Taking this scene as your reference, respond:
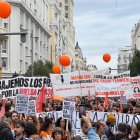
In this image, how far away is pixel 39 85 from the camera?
1530 centimetres

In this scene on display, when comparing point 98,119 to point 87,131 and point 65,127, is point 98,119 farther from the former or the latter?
point 87,131

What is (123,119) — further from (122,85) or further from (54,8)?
(54,8)

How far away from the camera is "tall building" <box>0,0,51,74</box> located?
57594mm

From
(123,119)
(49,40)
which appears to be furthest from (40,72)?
(123,119)

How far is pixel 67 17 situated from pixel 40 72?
84169 mm

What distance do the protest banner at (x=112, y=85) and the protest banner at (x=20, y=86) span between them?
6.25 ft

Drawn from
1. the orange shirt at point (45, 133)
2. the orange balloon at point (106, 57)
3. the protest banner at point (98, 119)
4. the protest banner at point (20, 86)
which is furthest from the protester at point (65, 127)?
the orange balloon at point (106, 57)

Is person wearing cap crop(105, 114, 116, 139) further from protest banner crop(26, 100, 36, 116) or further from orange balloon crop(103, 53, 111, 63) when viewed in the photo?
orange balloon crop(103, 53, 111, 63)

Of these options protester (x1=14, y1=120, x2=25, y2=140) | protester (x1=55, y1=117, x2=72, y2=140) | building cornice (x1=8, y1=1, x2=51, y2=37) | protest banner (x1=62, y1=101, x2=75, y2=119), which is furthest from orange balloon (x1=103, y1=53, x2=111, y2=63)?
building cornice (x1=8, y1=1, x2=51, y2=37)

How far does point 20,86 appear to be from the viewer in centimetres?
1485

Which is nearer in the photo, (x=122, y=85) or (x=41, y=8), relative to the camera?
(x=122, y=85)

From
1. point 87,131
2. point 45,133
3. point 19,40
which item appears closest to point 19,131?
point 45,133

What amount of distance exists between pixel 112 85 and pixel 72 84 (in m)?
1.33

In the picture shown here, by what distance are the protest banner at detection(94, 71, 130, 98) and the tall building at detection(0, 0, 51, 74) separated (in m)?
31.4
